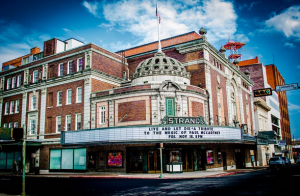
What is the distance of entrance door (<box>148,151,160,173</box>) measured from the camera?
30875mm

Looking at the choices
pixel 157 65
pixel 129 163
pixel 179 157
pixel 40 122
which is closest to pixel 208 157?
pixel 179 157

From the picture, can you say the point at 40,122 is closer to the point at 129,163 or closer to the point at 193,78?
the point at 129,163

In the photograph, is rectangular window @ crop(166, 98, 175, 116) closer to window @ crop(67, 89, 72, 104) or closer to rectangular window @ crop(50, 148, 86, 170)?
rectangular window @ crop(50, 148, 86, 170)

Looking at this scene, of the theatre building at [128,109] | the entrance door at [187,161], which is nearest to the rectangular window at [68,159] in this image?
the theatre building at [128,109]

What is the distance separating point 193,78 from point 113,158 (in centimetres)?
1584

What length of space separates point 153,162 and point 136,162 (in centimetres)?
202

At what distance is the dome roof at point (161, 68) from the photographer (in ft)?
118

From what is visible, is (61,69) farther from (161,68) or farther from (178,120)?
(178,120)

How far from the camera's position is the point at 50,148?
3906 cm


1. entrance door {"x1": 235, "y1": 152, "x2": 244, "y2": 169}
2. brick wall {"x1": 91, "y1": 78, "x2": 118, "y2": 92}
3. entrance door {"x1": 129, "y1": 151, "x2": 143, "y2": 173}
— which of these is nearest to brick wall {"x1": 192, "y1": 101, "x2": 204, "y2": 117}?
entrance door {"x1": 129, "y1": 151, "x2": 143, "y2": 173}

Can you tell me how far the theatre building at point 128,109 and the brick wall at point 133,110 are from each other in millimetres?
123

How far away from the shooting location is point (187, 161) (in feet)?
106

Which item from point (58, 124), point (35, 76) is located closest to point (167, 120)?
point (58, 124)

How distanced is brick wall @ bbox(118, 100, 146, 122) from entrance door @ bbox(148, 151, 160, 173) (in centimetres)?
433
